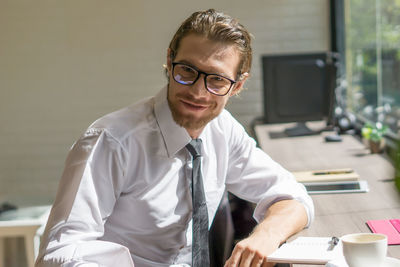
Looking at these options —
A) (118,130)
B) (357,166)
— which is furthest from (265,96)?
(118,130)

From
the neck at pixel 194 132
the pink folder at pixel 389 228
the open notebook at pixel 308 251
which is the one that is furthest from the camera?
the neck at pixel 194 132

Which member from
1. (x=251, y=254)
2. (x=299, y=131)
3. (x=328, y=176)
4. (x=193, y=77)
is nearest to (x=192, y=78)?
(x=193, y=77)

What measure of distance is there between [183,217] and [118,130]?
35 centimetres

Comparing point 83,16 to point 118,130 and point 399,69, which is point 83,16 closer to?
point 399,69

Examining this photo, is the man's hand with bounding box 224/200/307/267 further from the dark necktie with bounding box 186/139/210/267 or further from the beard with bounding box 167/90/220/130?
the beard with bounding box 167/90/220/130

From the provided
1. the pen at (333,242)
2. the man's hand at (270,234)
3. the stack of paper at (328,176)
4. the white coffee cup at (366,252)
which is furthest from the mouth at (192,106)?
the stack of paper at (328,176)

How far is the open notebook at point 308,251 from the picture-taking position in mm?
1295

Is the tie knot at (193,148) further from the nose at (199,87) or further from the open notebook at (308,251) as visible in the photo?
the open notebook at (308,251)

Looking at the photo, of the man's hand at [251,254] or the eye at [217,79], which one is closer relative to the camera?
the man's hand at [251,254]

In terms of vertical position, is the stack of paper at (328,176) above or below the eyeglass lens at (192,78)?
below

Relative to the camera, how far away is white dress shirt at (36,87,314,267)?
135 centimetres

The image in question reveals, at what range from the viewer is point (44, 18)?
4.75 m

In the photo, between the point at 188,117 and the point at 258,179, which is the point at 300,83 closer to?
the point at 258,179

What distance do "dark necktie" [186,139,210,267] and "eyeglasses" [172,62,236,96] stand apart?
19 cm
